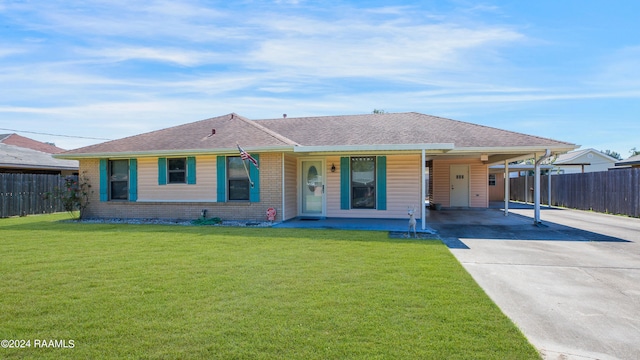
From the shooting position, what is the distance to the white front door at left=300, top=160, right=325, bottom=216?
1317 centimetres

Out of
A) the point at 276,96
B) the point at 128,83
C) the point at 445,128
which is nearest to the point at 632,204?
the point at 445,128

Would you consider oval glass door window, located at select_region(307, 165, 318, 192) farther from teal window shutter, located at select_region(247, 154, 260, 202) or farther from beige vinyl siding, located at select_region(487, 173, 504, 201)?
beige vinyl siding, located at select_region(487, 173, 504, 201)

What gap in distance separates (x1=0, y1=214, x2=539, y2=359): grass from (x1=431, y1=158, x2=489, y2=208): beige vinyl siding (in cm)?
1106

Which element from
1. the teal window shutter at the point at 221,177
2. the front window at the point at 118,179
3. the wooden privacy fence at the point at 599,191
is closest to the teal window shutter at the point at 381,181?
the teal window shutter at the point at 221,177

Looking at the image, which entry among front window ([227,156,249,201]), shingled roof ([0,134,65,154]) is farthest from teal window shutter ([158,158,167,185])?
shingled roof ([0,134,65,154])

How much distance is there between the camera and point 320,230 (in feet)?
32.7

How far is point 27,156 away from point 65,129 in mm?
16916

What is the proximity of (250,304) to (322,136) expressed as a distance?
9825 mm

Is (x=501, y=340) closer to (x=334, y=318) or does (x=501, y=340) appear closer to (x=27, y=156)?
(x=334, y=318)

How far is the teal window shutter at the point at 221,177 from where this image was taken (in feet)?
40.1

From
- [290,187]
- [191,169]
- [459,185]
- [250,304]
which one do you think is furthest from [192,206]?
[459,185]

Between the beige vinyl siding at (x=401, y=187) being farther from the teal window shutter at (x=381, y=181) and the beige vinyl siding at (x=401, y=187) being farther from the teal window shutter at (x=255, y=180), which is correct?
the teal window shutter at (x=255, y=180)

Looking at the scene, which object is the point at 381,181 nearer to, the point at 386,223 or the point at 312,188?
the point at 386,223

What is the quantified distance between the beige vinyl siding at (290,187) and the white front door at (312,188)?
1.01 ft
